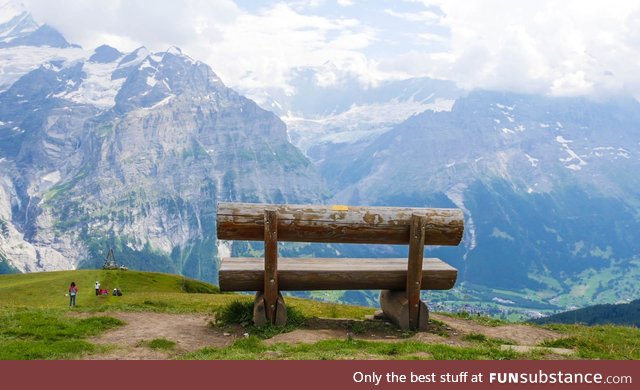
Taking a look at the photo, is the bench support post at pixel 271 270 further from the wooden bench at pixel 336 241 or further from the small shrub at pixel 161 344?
the small shrub at pixel 161 344

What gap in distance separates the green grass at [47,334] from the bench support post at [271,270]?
19.8 ft

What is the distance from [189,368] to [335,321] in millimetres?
9895

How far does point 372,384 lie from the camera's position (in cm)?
1187

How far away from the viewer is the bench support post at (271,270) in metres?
19.0

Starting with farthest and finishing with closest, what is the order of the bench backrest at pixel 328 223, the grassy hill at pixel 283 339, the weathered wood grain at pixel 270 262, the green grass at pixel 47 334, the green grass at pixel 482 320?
the green grass at pixel 482 320, the bench backrest at pixel 328 223, the weathered wood grain at pixel 270 262, the green grass at pixel 47 334, the grassy hill at pixel 283 339

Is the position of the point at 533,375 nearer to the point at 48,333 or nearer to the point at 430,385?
the point at 430,385

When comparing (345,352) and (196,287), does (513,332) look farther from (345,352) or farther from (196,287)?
(196,287)

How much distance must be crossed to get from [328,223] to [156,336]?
7.72 meters

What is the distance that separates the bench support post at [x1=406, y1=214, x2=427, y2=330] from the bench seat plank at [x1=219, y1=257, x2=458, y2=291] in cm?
60

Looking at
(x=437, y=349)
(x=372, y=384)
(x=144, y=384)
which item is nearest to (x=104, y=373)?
(x=144, y=384)

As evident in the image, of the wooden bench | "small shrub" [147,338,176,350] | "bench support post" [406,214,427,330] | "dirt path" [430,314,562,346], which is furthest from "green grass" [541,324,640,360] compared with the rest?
"small shrub" [147,338,176,350]

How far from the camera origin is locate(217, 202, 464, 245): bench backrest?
19203 millimetres

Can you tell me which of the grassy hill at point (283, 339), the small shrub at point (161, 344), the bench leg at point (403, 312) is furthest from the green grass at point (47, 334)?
the bench leg at point (403, 312)

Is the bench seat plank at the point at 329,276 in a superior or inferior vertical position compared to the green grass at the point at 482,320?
superior
